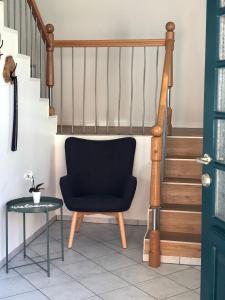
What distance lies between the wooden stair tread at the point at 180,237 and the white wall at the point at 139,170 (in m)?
0.83

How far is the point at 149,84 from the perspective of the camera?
18.8ft

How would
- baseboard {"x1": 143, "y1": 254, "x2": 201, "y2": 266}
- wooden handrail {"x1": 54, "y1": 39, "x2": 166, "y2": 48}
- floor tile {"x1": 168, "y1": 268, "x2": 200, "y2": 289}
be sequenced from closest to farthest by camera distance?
floor tile {"x1": 168, "y1": 268, "x2": 200, "y2": 289} → baseboard {"x1": 143, "y1": 254, "x2": 201, "y2": 266} → wooden handrail {"x1": 54, "y1": 39, "x2": 166, "y2": 48}

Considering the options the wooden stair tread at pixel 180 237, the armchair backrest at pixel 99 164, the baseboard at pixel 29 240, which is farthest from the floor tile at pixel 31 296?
the armchair backrest at pixel 99 164

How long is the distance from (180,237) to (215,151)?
1615mm

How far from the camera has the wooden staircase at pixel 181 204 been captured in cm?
353

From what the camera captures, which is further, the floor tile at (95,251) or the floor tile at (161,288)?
the floor tile at (95,251)

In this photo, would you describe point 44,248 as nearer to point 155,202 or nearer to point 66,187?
point 66,187

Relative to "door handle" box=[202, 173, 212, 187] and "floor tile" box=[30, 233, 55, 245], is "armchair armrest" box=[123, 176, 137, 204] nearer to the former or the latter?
"floor tile" box=[30, 233, 55, 245]

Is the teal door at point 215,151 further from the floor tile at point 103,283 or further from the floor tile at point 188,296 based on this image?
the floor tile at point 103,283

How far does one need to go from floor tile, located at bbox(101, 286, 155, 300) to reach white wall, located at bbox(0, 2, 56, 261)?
95 centimetres

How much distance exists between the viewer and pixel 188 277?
3291 mm

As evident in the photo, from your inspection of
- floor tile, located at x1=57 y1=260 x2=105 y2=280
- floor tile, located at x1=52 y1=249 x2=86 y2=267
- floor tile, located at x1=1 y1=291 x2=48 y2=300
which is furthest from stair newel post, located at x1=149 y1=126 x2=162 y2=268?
floor tile, located at x1=1 y1=291 x2=48 y2=300

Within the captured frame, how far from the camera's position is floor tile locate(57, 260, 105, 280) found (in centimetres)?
330

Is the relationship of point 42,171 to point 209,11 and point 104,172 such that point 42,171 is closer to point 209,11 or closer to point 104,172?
point 104,172
